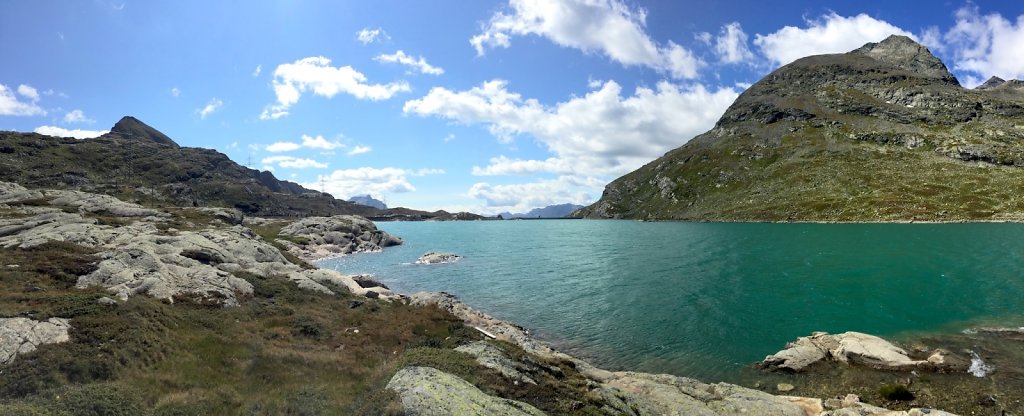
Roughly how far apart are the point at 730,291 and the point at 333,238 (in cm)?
11886

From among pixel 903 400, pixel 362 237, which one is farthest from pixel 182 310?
pixel 362 237

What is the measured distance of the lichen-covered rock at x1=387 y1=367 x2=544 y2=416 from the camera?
1430cm

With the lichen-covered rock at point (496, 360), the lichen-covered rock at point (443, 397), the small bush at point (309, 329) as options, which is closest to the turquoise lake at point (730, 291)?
the lichen-covered rock at point (496, 360)

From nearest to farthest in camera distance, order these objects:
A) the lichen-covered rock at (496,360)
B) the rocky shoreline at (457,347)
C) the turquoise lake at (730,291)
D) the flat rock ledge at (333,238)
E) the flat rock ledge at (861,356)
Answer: the rocky shoreline at (457,347) < the lichen-covered rock at (496,360) < the flat rock ledge at (861,356) < the turquoise lake at (730,291) < the flat rock ledge at (333,238)

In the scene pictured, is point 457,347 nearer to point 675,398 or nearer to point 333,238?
point 675,398

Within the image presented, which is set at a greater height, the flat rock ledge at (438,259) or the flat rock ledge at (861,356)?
the flat rock ledge at (438,259)

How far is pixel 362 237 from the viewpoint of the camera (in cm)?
15200

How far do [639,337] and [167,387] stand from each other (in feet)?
117

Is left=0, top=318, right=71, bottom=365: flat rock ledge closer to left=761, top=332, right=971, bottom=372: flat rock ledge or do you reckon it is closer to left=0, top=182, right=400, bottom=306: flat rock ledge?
left=0, top=182, right=400, bottom=306: flat rock ledge

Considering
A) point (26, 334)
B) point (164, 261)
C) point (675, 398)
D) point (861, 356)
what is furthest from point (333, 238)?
point (861, 356)

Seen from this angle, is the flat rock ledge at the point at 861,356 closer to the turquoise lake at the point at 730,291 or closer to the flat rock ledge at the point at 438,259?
the turquoise lake at the point at 730,291

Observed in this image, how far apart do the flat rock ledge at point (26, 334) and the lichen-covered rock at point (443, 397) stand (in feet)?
47.6

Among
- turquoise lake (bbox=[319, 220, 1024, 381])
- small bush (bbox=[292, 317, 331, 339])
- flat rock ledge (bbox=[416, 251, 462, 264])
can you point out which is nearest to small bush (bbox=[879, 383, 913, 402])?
turquoise lake (bbox=[319, 220, 1024, 381])

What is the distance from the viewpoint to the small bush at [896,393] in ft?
84.6
